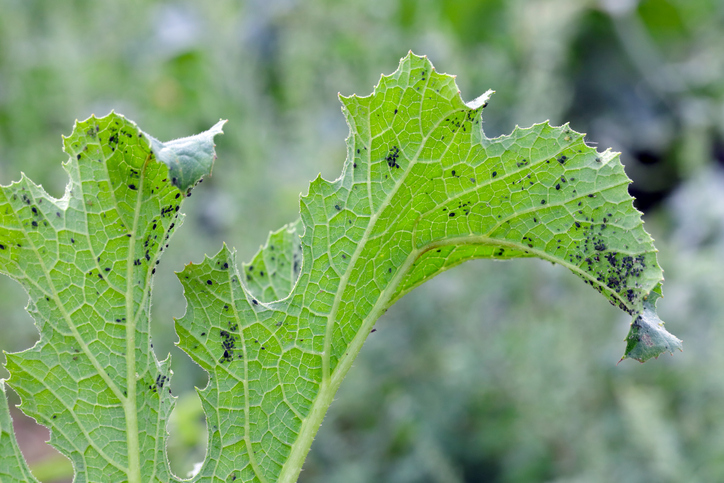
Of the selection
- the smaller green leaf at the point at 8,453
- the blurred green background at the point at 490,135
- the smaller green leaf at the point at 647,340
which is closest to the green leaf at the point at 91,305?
the smaller green leaf at the point at 8,453

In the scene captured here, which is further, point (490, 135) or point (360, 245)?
point (490, 135)

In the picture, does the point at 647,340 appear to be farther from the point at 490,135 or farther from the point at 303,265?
the point at 490,135

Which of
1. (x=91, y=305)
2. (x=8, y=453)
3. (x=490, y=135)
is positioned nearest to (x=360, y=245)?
(x=91, y=305)

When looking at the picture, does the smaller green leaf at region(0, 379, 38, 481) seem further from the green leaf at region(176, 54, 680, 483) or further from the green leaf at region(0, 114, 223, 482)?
the green leaf at region(176, 54, 680, 483)

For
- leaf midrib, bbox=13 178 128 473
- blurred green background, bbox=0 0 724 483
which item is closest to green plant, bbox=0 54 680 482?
leaf midrib, bbox=13 178 128 473

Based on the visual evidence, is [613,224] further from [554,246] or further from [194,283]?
[194,283]
